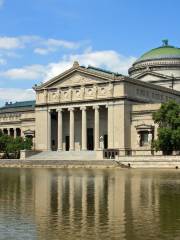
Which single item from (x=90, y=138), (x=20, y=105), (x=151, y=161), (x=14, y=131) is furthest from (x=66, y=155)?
(x=20, y=105)

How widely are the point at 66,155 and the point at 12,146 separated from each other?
14.0 meters

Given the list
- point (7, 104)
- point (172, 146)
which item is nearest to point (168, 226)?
point (172, 146)

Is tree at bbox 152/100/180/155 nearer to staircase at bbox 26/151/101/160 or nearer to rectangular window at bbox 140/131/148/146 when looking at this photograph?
staircase at bbox 26/151/101/160

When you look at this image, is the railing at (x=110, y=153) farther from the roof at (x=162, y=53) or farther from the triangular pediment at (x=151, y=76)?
the roof at (x=162, y=53)

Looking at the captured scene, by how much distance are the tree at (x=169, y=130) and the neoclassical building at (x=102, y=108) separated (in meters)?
14.3

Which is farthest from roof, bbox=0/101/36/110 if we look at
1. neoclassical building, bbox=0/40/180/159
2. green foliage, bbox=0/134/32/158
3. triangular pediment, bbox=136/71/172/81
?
green foliage, bbox=0/134/32/158

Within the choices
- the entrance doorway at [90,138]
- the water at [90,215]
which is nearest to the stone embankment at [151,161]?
the entrance doorway at [90,138]

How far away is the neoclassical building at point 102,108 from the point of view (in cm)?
10706

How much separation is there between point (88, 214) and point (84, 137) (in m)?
88.2

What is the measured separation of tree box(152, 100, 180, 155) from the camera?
83750 millimetres

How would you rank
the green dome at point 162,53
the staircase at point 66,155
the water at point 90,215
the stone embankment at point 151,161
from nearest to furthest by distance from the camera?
1. the water at point 90,215
2. the stone embankment at point 151,161
3. the staircase at point 66,155
4. the green dome at point 162,53

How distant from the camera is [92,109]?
4547 inches

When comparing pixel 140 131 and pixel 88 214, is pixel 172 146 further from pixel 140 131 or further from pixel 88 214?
pixel 88 214

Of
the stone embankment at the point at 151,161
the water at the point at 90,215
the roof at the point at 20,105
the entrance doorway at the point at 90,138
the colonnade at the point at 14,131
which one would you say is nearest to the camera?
the water at the point at 90,215
